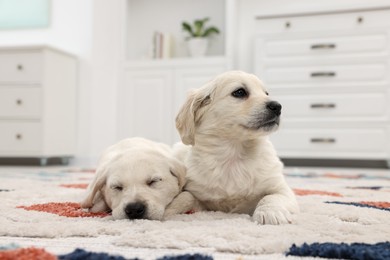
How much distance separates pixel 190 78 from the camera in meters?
5.01

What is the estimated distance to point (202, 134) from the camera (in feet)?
5.20

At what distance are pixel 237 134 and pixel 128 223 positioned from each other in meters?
0.51

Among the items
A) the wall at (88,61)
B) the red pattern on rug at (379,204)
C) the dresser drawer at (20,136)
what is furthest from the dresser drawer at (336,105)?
the red pattern on rug at (379,204)

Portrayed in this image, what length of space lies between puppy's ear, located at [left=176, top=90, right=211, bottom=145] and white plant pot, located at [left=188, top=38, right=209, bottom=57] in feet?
12.1

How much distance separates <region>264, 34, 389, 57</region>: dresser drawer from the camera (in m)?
4.52

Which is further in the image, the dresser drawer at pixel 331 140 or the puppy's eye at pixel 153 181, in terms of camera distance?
the dresser drawer at pixel 331 140

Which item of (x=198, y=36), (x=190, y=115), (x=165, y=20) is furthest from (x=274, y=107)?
(x=165, y=20)

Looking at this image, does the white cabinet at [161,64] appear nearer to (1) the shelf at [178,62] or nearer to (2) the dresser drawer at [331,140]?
(1) the shelf at [178,62]

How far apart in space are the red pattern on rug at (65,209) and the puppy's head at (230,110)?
40 centimetres

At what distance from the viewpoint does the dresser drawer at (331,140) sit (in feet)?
14.9

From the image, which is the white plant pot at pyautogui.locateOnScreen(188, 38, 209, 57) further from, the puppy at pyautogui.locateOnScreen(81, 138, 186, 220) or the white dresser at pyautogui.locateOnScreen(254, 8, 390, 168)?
the puppy at pyautogui.locateOnScreen(81, 138, 186, 220)

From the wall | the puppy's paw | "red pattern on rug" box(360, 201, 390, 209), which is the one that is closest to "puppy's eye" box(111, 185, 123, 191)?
the puppy's paw

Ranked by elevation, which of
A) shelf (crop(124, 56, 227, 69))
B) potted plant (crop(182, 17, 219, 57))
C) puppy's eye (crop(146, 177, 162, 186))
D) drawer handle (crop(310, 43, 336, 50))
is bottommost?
puppy's eye (crop(146, 177, 162, 186))

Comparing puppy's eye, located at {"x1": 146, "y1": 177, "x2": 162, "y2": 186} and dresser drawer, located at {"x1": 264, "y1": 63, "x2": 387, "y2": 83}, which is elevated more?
dresser drawer, located at {"x1": 264, "y1": 63, "x2": 387, "y2": 83}
